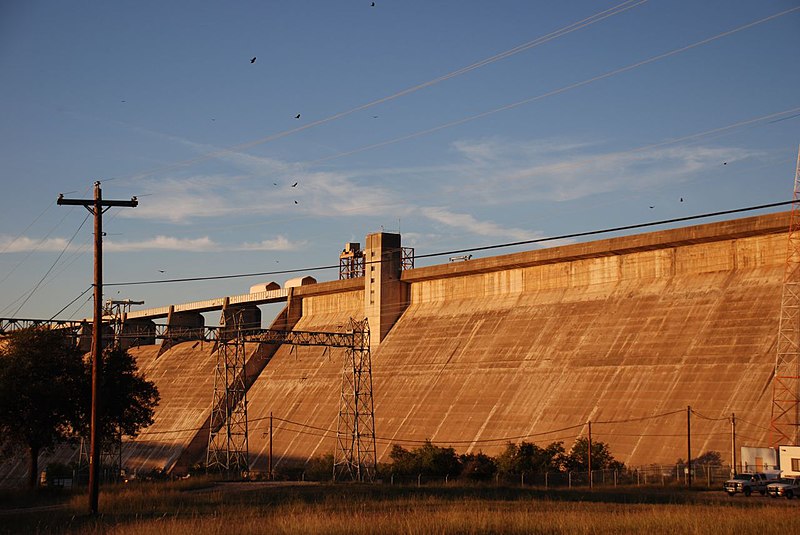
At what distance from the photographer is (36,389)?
50.0m

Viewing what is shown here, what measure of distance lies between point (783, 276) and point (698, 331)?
4983 millimetres

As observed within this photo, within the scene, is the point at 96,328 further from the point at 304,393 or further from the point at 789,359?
the point at 304,393

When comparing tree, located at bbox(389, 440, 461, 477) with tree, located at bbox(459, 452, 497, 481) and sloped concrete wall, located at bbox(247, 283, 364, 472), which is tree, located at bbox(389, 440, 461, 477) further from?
sloped concrete wall, located at bbox(247, 283, 364, 472)

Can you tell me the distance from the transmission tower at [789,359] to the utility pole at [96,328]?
28237 millimetres

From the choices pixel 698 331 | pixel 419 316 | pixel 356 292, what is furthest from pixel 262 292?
pixel 698 331

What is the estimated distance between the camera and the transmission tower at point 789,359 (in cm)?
4341

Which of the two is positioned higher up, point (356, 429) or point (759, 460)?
point (356, 429)

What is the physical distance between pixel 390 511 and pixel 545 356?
3073 centimetres

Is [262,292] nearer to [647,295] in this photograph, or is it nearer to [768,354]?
[647,295]

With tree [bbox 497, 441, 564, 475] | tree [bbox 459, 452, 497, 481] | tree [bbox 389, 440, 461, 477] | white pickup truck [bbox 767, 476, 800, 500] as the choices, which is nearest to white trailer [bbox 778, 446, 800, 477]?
white pickup truck [bbox 767, 476, 800, 500]

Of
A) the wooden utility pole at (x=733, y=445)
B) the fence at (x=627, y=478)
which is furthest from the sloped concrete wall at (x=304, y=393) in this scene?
the wooden utility pole at (x=733, y=445)

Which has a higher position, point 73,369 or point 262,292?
point 262,292

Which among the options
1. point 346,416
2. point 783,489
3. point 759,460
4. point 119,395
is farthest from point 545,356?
point 119,395

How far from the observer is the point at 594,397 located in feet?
173
